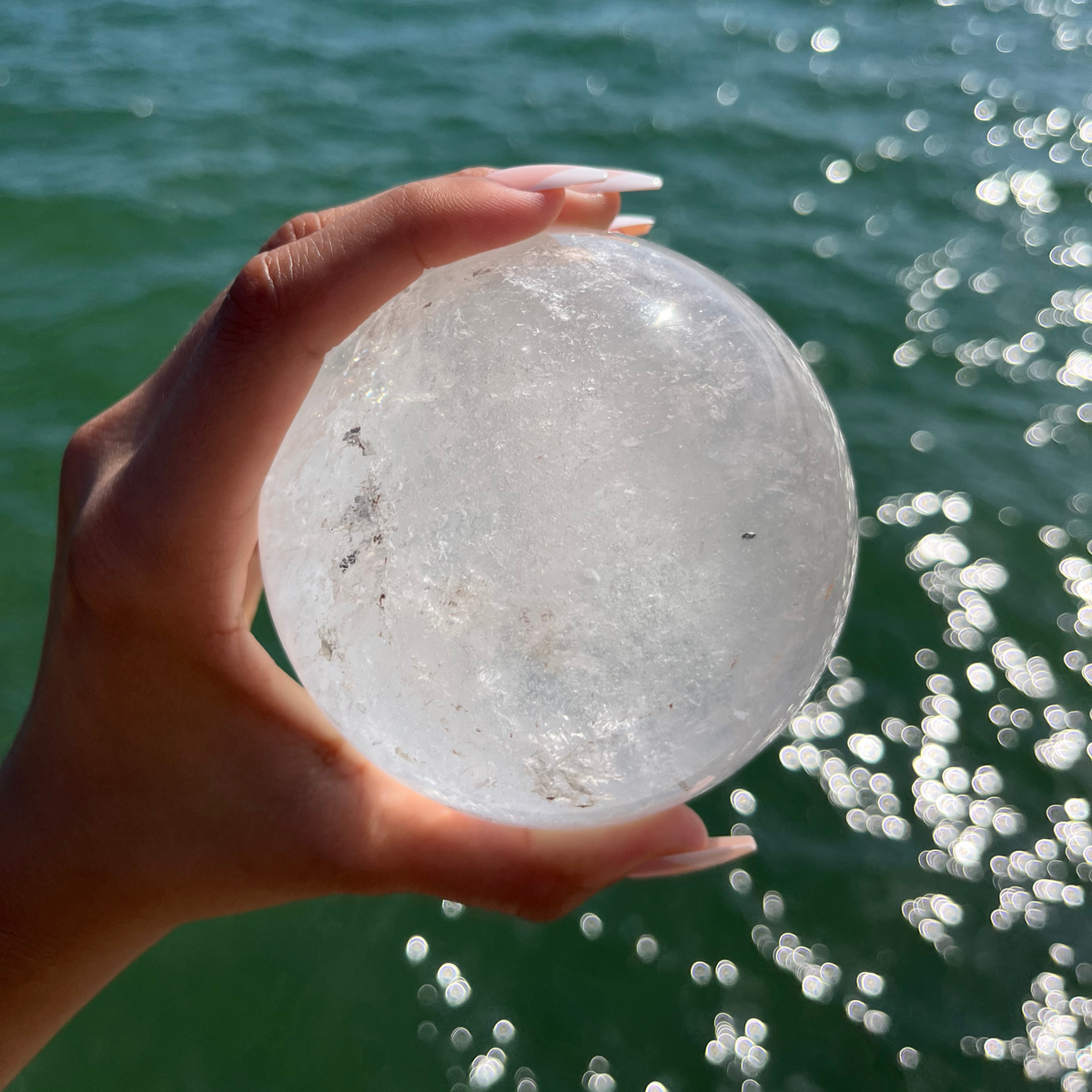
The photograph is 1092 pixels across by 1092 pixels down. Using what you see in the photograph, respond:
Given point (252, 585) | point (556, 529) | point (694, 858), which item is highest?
point (556, 529)

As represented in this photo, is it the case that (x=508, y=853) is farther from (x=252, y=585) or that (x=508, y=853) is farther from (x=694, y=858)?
(x=252, y=585)

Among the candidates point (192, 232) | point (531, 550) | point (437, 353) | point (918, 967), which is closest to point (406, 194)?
point (437, 353)

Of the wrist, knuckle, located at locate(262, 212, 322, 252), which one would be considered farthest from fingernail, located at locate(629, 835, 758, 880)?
knuckle, located at locate(262, 212, 322, 252)

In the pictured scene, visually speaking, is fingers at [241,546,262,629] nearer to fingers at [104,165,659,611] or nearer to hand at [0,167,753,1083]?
hand at [0,167,753,1083]

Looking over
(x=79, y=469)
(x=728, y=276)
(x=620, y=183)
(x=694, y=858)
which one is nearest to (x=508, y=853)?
(x=694, y=858)

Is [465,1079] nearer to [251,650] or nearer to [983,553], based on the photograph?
[251,650]

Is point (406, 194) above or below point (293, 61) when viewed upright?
above

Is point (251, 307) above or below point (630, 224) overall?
above
